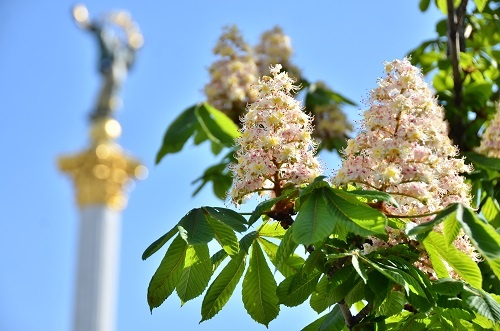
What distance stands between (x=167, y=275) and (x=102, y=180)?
22.4m

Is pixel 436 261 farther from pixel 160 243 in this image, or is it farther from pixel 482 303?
pixel 160 243

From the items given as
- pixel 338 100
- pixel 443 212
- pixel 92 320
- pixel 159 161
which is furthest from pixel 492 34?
pixel 92 320

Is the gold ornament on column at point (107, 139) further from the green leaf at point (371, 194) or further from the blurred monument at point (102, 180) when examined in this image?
the green leaf at point (371, 194)

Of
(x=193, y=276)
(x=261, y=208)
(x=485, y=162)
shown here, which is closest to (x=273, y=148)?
(x=261, y=208)

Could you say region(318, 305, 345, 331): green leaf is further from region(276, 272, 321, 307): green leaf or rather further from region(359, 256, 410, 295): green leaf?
region(359, 256, 410, 295): green leaf

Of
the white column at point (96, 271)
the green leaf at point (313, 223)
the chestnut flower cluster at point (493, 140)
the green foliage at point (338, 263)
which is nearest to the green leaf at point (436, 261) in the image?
the green foliage at point (338, 263)

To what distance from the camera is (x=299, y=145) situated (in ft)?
10.00

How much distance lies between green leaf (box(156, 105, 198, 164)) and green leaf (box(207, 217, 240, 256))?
2.26m

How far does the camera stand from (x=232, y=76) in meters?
5.79

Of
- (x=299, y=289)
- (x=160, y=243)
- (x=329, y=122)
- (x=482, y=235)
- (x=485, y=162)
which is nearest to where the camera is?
(x=482, y=235)

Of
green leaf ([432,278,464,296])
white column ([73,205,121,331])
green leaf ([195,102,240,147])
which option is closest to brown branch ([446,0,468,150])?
green leaf ([195,102,240,147])

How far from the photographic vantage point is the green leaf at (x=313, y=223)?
2.61m

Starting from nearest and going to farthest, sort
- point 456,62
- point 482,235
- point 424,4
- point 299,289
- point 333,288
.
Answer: point 482,235
point 333,288
point 299,289
point 456,62
point 424,4

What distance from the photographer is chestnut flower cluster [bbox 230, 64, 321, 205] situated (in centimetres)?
299
